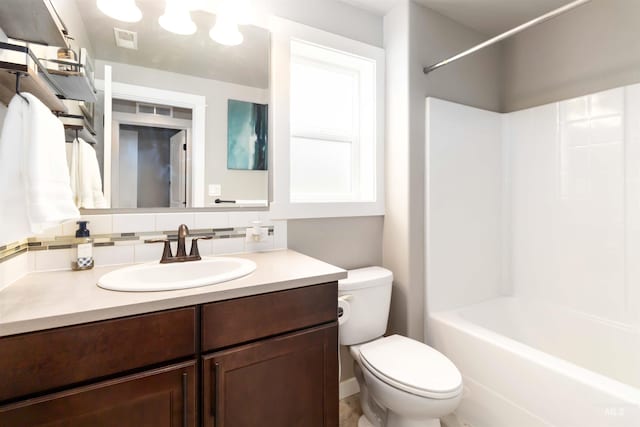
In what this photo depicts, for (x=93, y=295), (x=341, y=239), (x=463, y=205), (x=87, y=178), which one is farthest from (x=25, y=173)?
(x=463, y=205)

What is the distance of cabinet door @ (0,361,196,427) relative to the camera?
2.37ft

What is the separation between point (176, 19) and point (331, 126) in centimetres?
99

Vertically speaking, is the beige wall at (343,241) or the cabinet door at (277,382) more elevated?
the beige wall at (343,241)

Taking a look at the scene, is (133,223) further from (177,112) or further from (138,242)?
(177,112)

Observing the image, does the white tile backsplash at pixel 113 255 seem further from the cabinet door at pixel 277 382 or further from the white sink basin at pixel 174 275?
the cabinet door at pixel 277 382

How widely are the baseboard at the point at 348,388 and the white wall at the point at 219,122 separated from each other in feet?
4.06

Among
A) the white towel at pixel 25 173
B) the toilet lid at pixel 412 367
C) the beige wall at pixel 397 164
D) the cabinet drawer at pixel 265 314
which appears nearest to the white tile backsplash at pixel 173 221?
the white towel at pixel 25 173

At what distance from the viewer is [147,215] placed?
136 cm

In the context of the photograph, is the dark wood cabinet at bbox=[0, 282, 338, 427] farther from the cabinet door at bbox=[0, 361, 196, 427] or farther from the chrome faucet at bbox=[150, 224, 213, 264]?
the chrome faucet at bbox=[150, 224, 213, 264]

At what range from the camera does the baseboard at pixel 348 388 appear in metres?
1.84

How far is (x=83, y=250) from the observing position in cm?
118

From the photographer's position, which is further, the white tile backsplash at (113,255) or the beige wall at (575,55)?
the beige wall at (575,55)

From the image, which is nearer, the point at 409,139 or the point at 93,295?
the point at 93,295

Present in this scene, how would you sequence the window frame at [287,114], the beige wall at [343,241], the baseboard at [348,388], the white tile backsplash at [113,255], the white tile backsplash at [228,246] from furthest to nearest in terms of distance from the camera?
the baseboard at [348,388] < the beige wall at [343,241] < the window frame at [287,114] < the white tile backsplash at [228,246] < the white tile backsplash at [113,255]
